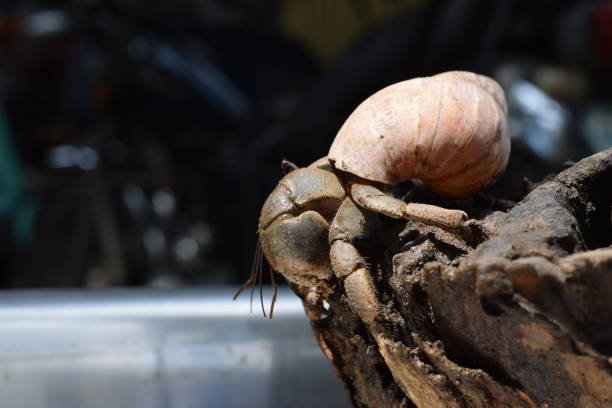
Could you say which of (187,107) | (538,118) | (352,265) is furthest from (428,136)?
(187,107)

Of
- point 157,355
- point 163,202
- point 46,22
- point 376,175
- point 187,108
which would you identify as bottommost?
point 157,355

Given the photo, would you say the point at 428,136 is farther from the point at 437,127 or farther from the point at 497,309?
the point at 497,309

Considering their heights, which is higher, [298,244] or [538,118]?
[538,118]

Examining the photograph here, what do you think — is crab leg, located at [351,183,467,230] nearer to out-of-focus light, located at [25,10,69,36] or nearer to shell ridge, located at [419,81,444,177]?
shell ridge, located at [419,81,444,177]

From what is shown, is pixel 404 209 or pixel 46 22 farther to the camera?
pixel 46 22

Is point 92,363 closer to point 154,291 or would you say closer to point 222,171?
point 154,291

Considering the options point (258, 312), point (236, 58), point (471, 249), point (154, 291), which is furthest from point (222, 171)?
point (471, 249)
